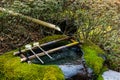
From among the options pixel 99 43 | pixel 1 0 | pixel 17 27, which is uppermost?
pixel 1 0

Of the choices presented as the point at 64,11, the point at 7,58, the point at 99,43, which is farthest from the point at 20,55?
the point at 99,43

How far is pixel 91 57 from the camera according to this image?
5223 millimetres

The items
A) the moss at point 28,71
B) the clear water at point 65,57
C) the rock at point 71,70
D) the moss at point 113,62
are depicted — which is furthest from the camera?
the moss at point 113,62

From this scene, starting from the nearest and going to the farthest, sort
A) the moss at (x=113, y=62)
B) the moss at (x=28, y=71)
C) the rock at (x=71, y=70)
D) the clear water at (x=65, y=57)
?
the moss at (x=28, y=71)
the rock at (x=71, y=70)
the clear water at (x=65, y=57)
the moss at (x=113, y=62)

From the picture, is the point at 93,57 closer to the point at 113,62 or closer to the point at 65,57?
the point at 65,57

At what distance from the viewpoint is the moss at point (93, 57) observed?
5031mm

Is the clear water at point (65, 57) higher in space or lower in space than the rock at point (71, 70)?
higher

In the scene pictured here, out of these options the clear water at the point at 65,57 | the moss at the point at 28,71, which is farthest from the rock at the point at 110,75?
the moss at the point at 28,71

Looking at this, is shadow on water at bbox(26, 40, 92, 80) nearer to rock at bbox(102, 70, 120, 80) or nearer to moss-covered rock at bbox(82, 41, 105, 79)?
moss-covered rock at bbox(82, 41, 105, 79)

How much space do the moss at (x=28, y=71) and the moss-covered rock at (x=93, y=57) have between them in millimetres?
719

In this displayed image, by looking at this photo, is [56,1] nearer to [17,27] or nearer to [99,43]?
[17,27]

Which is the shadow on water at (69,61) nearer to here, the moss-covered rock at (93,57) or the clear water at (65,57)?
the clear water at (65,57)

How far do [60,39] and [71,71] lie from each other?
1084mm

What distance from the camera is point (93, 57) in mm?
5250
